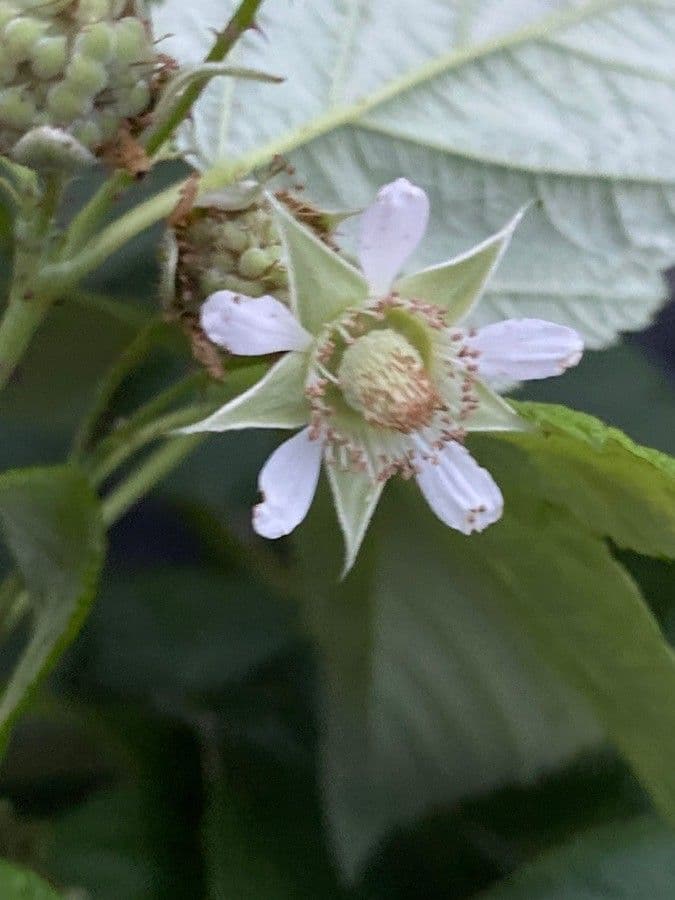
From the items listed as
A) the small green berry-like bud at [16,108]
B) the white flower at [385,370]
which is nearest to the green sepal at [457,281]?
the white flower at [385,370]

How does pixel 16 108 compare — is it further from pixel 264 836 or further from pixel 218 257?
pixel 264 836

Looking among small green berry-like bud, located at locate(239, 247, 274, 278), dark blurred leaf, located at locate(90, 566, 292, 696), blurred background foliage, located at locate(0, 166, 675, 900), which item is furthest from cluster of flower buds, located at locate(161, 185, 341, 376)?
dark blurred leaf, located at locate(90, 566, 292, 696)

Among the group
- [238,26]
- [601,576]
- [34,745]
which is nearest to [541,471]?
[601,576]

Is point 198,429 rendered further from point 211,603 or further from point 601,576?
point 211,603

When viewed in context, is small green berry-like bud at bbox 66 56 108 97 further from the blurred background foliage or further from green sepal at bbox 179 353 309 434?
the blurred background foliage

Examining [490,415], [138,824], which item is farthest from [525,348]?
[138,824]

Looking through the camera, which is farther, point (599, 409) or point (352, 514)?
point (599, 409)
